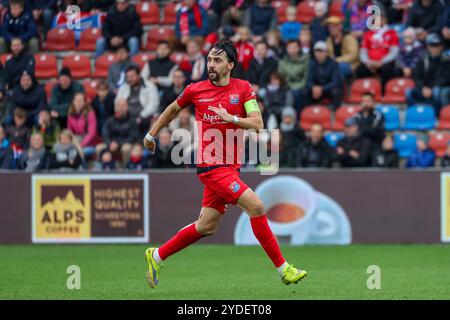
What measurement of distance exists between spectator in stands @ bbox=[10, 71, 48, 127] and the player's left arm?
10.00 m

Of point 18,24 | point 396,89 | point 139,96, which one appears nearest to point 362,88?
point 396,89

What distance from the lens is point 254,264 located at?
13.7m

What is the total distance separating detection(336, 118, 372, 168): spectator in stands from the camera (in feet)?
57.5

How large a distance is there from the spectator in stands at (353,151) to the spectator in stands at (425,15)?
337 cm

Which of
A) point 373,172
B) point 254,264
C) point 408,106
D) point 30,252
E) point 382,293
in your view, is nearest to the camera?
point 382,293

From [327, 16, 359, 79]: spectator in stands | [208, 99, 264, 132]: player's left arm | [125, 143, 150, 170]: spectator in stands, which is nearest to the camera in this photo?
[208, 99, 264, 132]: player's left arm

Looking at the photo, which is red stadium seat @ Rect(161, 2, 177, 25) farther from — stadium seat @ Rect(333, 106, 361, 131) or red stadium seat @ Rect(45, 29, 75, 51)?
stadium seat @ Rect(333, 106, 361, 131)

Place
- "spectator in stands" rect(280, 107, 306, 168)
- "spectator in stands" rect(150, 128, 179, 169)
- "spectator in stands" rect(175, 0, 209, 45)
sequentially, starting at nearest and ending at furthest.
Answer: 1. "spectator in stands" rect(280, 107, 306, 168)
2. "spectator in stands" rect(150, 128, 179, 169)
3. "spectator in stands" rect(175, 0, 209, 45)

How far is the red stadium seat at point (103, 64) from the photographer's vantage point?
69.3ft

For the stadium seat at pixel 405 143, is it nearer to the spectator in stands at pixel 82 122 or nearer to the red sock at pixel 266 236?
the spectator in stands at pixel 82 122

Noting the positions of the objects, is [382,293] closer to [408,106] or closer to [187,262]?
[187,262]

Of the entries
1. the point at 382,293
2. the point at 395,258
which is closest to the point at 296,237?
the point at 395,258

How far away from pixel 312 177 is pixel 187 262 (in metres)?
3.51

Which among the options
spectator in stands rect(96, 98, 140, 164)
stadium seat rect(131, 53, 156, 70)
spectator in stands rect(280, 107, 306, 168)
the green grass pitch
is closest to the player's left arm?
the green grass pitch
